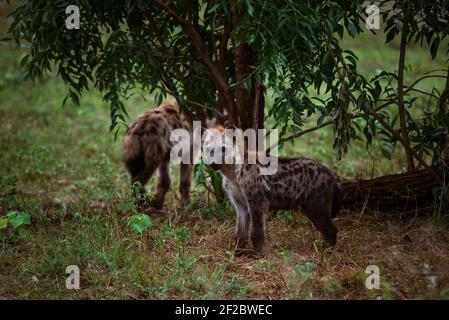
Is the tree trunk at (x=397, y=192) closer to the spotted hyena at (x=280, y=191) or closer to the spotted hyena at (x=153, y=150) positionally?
the spotted hyena at (x=280, y=191)

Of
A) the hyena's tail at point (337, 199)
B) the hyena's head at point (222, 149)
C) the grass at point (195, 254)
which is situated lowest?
the grass at point (195, 254)

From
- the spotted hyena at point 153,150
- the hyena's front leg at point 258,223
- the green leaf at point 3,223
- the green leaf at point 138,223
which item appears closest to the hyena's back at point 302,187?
the hyena's front leg at point 258,223

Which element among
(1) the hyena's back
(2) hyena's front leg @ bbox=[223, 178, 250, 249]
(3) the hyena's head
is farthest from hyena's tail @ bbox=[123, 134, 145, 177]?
(1) the hyena's back

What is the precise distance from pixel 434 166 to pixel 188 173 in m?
3.02

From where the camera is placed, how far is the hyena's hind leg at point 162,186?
7.69m

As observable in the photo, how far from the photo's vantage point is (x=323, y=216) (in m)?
5.86

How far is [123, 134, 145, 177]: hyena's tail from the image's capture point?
7.57 m

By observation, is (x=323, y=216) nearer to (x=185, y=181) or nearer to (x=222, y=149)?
(x=222, y=149)

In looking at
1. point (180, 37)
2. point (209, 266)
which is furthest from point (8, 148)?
point (209, 266)

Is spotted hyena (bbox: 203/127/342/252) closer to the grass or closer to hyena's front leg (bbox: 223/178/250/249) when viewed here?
hyena's front leg (bbox: 223/178/250/249)

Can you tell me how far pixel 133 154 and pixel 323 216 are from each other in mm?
2680

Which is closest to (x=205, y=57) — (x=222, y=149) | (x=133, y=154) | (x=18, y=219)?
(x=222, y=149)

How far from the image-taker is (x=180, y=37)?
6.92 m

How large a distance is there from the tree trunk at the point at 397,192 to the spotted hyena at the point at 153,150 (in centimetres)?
204
